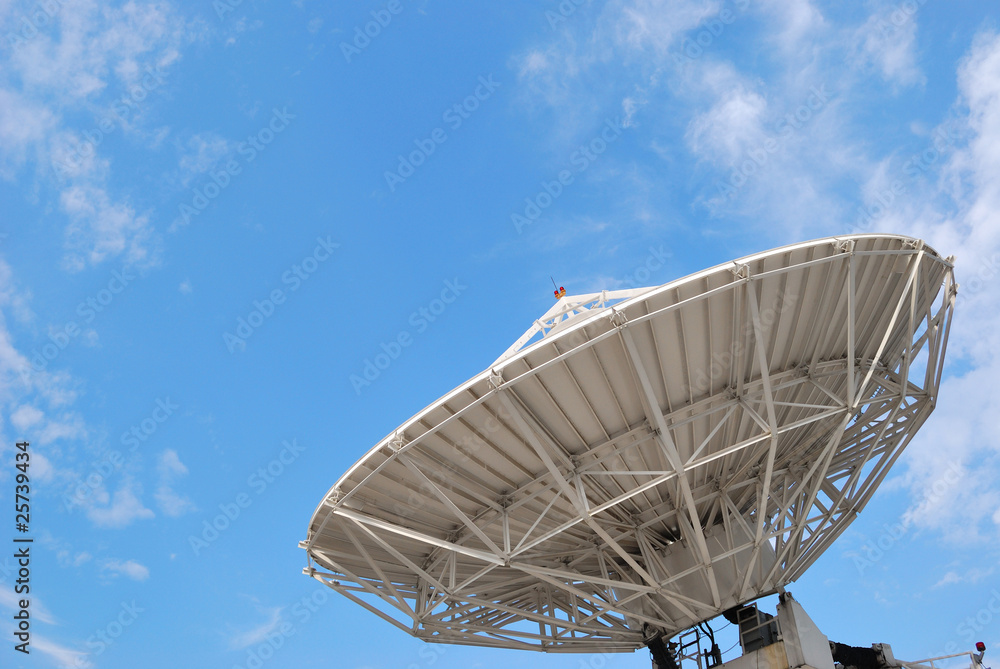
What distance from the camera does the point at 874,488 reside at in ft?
90.4

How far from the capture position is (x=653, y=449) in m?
23.2

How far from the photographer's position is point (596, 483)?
24250mm

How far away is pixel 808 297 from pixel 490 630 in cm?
1745

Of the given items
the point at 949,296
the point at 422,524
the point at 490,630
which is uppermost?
the point at 949,296

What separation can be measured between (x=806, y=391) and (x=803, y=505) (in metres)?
5.25

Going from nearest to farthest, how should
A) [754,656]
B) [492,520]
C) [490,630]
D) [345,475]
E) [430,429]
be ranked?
1. [430,429]
2. [345,475]
3. [492,520]
4. [754,656]
5. [490,630]

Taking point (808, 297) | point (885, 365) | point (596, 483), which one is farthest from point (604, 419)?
point (885, 365)

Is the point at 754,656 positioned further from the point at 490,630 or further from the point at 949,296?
the point at 949,296

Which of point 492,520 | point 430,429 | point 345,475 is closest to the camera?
point 430,429

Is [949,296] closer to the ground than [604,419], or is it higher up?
higher up

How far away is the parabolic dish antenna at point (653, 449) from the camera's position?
19.5 m

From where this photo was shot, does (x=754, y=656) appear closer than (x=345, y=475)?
No

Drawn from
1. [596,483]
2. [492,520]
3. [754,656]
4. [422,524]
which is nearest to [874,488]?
[754,656]

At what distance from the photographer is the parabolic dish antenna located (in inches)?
767
